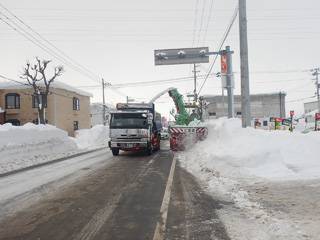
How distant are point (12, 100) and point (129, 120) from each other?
88.0 ft

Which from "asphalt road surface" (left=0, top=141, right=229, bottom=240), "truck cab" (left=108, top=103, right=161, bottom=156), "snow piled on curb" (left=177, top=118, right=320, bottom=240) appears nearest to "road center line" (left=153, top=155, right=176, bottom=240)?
"asphalt road surface" (left=0, top=141, right=229, bottom=240)

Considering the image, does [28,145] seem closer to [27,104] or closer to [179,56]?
[179,56]

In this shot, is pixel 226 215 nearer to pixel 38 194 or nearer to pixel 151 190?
pixel 151 190

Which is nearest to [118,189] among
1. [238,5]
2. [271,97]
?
[238,5]

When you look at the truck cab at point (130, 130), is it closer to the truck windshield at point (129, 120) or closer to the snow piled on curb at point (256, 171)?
the truck windshield at point (129, 120)

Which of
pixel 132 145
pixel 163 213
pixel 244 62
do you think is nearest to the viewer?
pixel 163 213

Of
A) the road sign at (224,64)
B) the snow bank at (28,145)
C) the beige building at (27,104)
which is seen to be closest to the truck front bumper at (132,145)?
the snow bank at (28,145)

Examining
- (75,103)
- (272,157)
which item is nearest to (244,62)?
(272,157)

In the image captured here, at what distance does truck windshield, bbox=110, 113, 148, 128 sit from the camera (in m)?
13.6

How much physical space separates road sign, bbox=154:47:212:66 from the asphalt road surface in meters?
12.2

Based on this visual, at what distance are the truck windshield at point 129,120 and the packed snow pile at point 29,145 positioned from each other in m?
4.10

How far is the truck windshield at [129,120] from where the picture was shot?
13.6 metres

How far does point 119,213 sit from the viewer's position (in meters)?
4.62

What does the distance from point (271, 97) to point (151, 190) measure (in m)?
66.4
